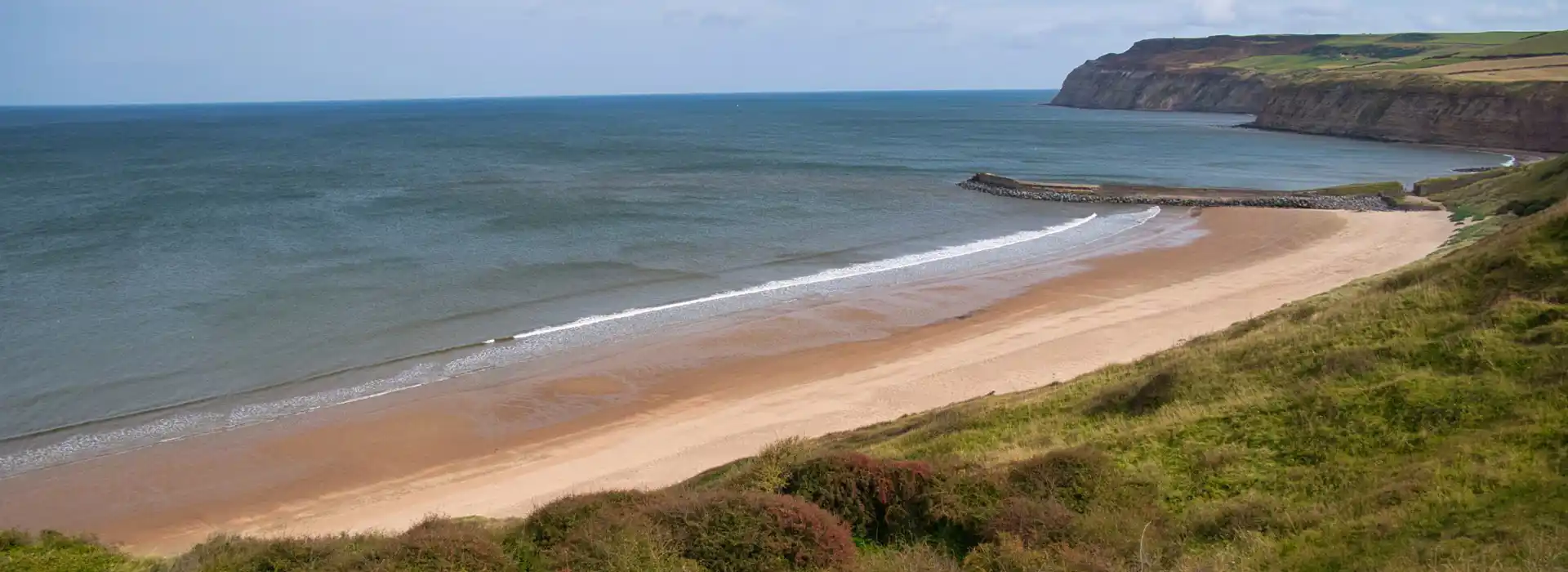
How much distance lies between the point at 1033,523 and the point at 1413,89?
121 meters

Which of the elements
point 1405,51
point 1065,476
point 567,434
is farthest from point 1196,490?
point 1405,51

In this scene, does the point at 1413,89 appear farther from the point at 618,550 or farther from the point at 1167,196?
the point at 618,550

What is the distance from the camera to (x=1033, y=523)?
32.2ft

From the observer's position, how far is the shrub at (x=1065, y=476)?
35.2 ft

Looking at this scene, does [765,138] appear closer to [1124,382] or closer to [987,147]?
[987,147]

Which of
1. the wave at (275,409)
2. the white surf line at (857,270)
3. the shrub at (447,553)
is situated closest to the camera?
the shrub at (447,553)

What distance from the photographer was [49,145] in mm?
116938

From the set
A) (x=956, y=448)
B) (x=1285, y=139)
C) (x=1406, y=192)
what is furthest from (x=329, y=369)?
(x=1285, y=139)

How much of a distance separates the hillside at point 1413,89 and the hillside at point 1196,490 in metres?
93.0

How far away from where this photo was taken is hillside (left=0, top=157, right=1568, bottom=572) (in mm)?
9078

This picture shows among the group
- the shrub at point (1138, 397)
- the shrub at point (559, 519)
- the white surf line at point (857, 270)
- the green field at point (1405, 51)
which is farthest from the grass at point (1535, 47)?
the shrub at point (559, 519)

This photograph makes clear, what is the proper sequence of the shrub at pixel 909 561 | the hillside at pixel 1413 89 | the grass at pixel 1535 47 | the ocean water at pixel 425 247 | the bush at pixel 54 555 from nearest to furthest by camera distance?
1. the shrub at pixel 909 561
2. the bush at pixel 54 555
3. the ocean water at pixel 425 247
4. the hillside at pixel 1413 89
5. the grass at pixel 1535 47

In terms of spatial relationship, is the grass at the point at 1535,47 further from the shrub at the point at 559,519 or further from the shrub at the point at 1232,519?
the shrub at the point at 559,519

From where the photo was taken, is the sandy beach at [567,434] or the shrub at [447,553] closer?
the shrub at [447,553]
